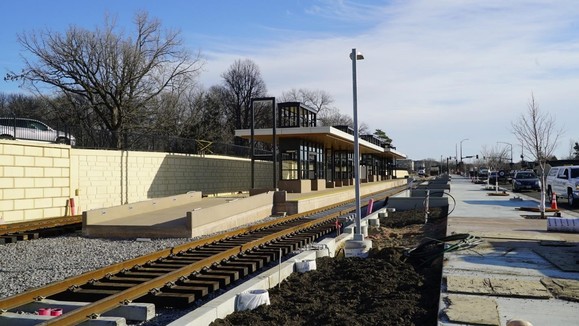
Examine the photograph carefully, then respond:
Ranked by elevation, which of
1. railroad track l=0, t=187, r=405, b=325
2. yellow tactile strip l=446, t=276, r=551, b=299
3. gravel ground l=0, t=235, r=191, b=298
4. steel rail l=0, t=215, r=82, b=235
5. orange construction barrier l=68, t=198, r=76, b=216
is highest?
orange construction barrier l=68, t=198, r=76, b=216

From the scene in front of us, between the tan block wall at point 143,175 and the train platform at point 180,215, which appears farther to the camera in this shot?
the tan block wall at point 143,175

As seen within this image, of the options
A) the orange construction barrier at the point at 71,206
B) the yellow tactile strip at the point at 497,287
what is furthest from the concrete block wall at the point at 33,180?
the yellow tactile strip at the point at 497,287

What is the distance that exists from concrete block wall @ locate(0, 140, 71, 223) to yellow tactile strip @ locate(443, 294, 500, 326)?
646 inches

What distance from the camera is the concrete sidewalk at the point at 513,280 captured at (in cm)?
578

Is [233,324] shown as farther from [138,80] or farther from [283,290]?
[138,80]

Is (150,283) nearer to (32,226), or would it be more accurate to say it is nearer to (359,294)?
(359,294)

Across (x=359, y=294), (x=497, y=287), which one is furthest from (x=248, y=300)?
(x=497, y=287)

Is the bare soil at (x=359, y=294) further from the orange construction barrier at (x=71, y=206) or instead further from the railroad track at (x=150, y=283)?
the orange construction barrier at (x=71, y=206)

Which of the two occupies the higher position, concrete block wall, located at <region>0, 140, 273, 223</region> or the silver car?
the silver car

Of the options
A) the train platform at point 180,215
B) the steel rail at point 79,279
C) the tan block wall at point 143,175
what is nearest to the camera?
the steel rail at point 79,279

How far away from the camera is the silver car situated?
20578 millimetres

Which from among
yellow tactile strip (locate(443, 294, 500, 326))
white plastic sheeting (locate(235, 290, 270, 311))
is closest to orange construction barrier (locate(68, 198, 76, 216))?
white plastic sheeting (locate(235, 290, 270, 311))

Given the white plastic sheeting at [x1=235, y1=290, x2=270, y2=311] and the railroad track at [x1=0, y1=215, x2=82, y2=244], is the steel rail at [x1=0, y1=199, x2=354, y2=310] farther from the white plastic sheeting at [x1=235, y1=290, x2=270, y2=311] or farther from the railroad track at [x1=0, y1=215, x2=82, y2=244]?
the railroad track at [x1=0, y1=215, x2=82, y2=244]

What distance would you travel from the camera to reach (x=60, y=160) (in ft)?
67.7
